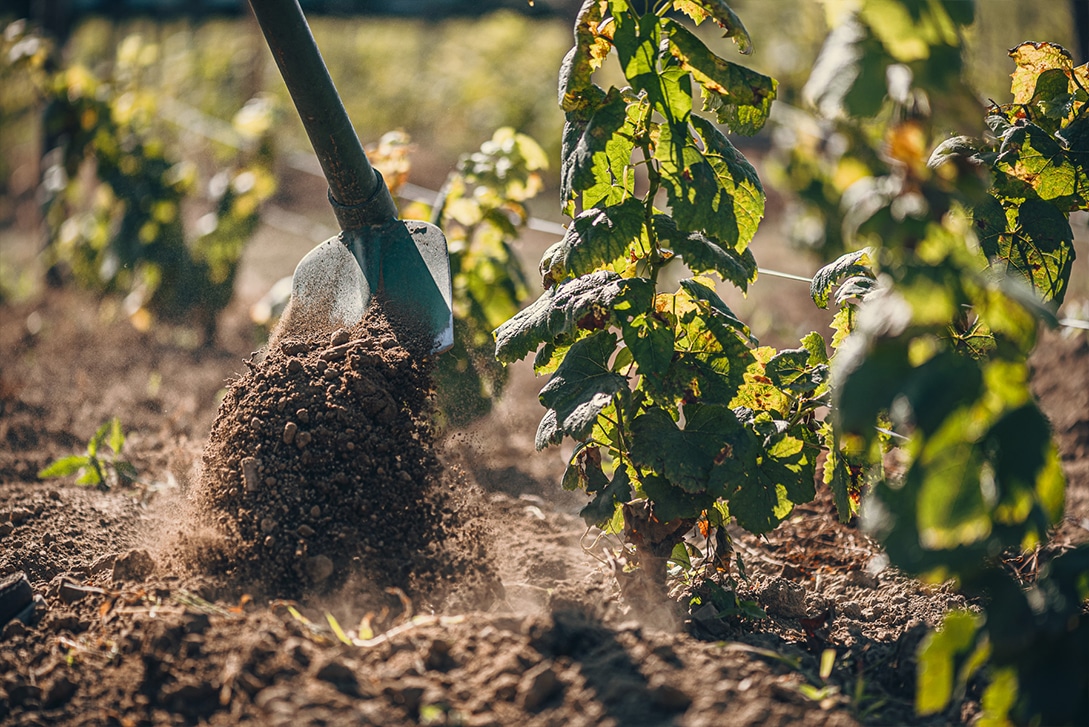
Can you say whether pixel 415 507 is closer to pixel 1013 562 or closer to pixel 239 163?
pixel 1013 562

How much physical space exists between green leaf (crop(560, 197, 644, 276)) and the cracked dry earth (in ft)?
1.98

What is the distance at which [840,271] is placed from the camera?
2.22 m

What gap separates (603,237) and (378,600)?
3.17 ft

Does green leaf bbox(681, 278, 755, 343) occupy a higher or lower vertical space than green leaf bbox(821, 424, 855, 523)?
higher

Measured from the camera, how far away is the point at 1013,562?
2.67 metres

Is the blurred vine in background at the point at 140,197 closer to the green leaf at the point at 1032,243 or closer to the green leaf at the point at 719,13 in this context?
the green leaf at the point at 719,13

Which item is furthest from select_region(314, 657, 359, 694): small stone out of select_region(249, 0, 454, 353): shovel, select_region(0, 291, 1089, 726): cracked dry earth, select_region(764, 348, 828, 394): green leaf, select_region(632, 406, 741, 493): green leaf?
select_region(764, 348, 828, 394): green leaf

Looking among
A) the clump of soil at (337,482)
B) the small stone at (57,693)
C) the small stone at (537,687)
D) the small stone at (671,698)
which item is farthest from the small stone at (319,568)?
the small stone at (671,698)

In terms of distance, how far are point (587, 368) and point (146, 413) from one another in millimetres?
2716

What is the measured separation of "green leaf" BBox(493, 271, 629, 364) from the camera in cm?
209

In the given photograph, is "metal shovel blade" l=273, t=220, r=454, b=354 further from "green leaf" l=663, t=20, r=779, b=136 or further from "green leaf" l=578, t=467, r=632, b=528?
"green leaf" l=663, t=20, r=779, b=136

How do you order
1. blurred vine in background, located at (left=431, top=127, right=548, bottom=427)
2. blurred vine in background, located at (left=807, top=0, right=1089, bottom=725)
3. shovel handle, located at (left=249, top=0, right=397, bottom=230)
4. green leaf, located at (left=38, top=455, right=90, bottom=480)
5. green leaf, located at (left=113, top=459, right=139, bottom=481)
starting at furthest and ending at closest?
blurred vine in background, located at (left=431, top=127, right=548, bottom=427) → green leaf, located at (left=113, top=459, right=139, bottom=481) → green leaf, located at (left=38, top=455, right=90, bottom=480) → shovel handle, located at (left=249, top=0, right=397, bottom=230) → blurred vine in background, located at (left=807, top=0, right=1089, bottom=725)

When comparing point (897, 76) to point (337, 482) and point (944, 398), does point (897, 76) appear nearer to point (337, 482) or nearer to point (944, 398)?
point (944, 398)

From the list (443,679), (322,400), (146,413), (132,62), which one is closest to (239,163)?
(132,62)
